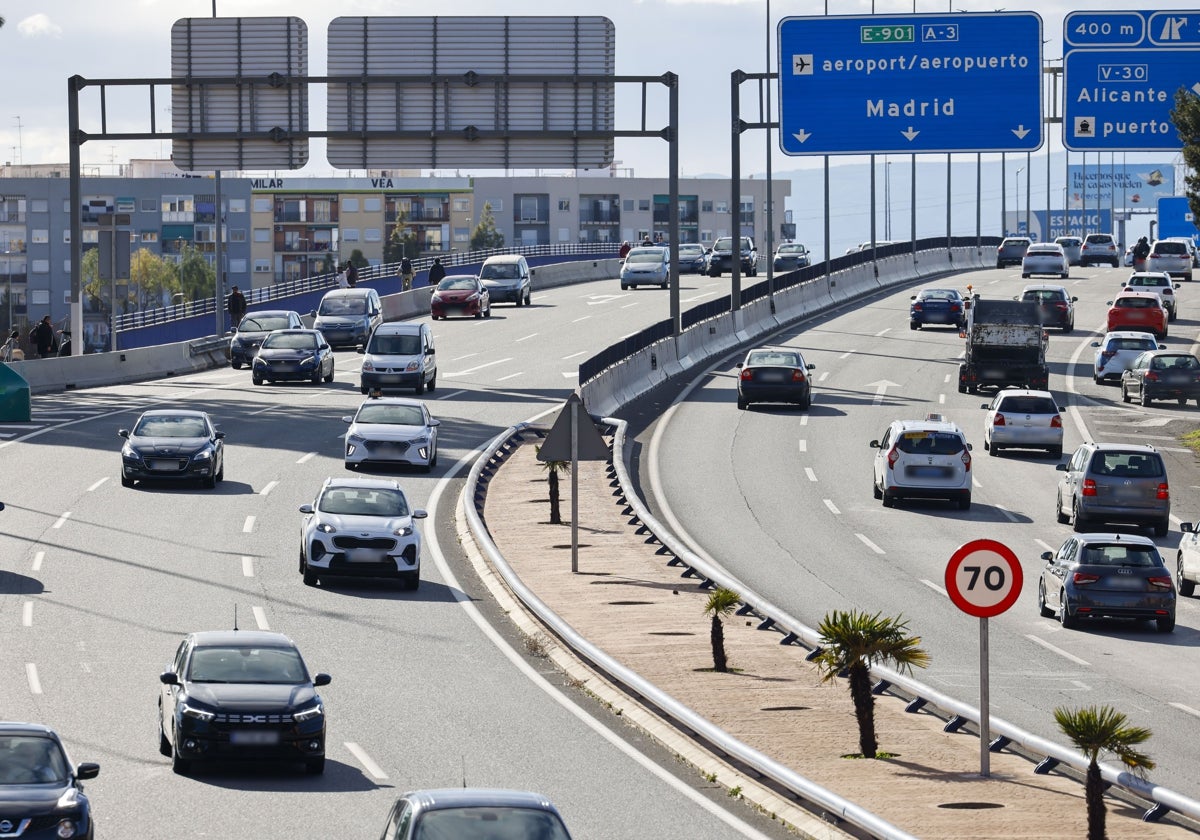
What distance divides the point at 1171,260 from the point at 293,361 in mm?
51367

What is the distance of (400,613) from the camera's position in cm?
2556

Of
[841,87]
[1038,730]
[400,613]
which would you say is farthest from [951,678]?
[841,87]

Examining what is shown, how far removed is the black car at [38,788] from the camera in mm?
12609

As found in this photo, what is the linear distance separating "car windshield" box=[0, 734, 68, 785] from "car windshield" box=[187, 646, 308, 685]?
354 centimetres

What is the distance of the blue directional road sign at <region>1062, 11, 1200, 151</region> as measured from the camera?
172ft

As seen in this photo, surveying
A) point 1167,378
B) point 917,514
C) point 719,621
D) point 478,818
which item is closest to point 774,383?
point 1167,378

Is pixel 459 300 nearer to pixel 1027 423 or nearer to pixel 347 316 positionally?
pixel 347 316

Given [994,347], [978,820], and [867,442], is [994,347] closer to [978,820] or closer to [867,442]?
[867,442]

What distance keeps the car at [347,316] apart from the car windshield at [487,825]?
51.8 meters

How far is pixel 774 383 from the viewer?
48719mm

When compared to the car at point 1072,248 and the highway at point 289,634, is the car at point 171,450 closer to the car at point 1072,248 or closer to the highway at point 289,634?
the highway at point 289,634

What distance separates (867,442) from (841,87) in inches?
551

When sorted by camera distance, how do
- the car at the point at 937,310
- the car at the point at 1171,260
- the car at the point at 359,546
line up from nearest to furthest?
the car at the point at 359,546, the car at the point at 937,310, the car at the point at 1171,260

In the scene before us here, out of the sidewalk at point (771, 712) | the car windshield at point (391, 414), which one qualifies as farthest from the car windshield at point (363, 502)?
the car windshield at point (391, 414)
